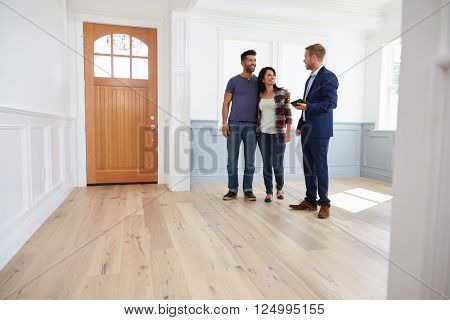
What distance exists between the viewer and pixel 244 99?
311 centimetres

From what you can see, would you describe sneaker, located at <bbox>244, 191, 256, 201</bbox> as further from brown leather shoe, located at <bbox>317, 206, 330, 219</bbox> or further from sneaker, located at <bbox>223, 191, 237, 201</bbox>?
brown leather shoe, located at <bbox>317, 206, 330, 219</bbox>

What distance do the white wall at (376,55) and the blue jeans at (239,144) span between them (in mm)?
2609

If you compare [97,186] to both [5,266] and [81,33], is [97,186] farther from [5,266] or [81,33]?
[5,266]

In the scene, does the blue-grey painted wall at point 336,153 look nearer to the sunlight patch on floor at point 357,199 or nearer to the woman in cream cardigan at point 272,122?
the sunlight patch on floor at point 357,199

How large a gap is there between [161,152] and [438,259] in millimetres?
3740

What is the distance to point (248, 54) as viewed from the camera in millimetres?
3068

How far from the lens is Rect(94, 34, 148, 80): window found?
3.85 m

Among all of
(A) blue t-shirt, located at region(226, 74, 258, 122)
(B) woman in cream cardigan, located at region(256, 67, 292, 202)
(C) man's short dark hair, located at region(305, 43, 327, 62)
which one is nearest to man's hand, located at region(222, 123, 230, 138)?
(A) blue t-shirt, located at region(226, 74, 258, 122)

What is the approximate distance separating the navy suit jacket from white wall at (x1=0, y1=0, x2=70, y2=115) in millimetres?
2013

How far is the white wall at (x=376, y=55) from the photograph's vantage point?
14.6 feet

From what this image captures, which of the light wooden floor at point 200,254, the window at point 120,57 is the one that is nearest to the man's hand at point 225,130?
the light wooden floor at point 200,254

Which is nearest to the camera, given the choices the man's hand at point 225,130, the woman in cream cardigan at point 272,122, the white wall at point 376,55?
the woman in cream cardigan at point 272,122

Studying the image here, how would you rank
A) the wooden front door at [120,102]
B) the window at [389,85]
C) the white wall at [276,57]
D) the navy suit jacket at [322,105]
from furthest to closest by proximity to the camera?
the window at [389,85] < the white wall at [276,57] < the wooden front door at [120,102] < the navy suit jacket at [322,105]

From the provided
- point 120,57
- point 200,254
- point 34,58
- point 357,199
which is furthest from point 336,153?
point 34,58
